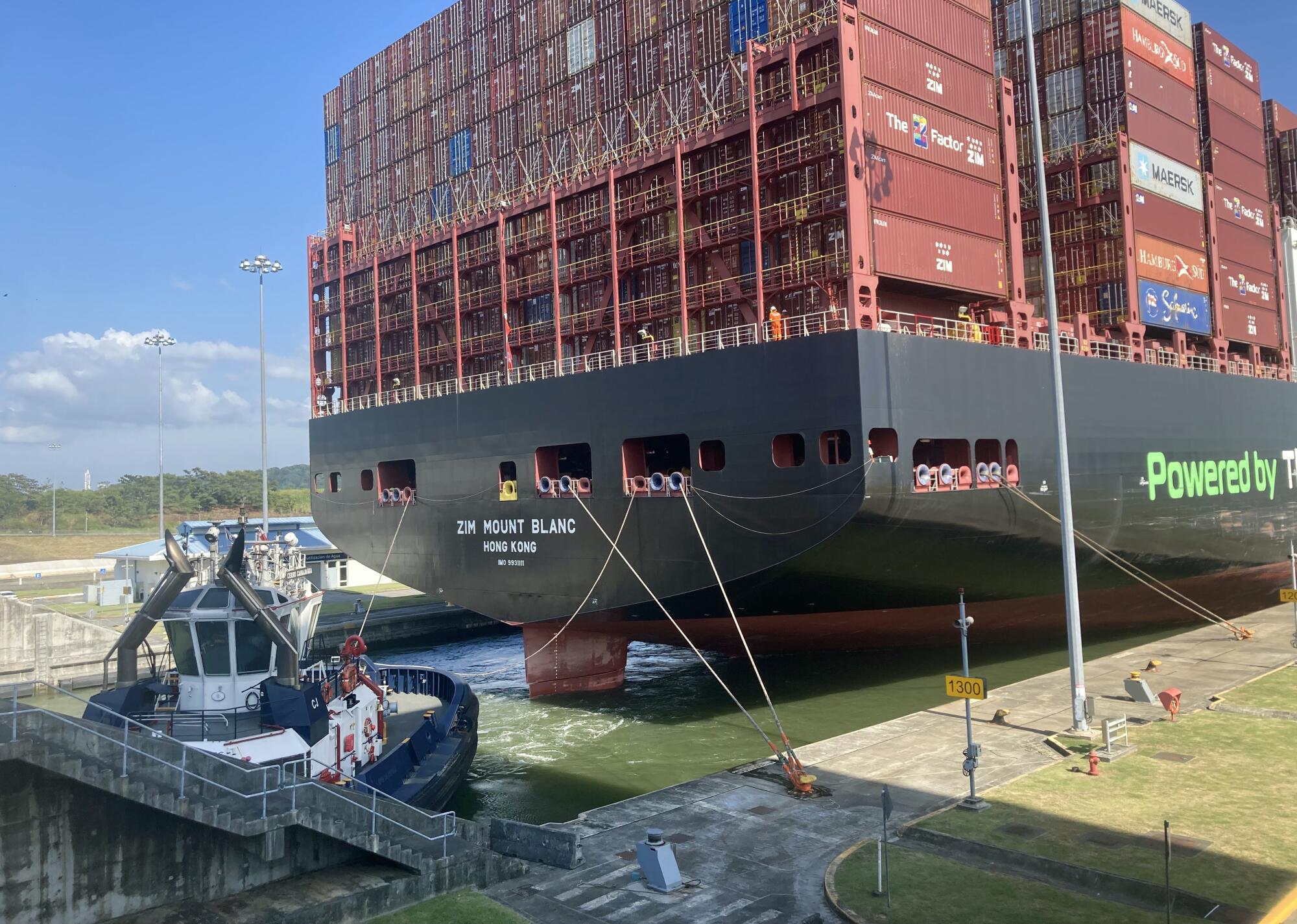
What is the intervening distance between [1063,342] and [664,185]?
12.4 m

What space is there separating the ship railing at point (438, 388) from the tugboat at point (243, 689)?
13968 millimetres

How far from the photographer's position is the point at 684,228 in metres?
22.7

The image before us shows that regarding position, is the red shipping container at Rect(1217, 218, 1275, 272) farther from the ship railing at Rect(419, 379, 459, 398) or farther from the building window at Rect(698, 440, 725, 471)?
the ship railing at Rect(419, 379, 459, 398)

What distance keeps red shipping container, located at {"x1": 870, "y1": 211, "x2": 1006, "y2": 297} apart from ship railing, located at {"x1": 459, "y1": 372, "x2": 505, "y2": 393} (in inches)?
497

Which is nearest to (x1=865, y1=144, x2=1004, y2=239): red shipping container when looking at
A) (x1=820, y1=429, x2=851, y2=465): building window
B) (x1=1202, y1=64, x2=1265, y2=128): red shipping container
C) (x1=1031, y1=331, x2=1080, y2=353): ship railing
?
(x1=1031, y1=331, x2=1080, y2=353): ship railing

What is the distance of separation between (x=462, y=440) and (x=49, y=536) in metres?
80.6

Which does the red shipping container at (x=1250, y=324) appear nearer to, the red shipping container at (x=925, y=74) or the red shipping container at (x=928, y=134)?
the red shipping container at (x=928, y=134)

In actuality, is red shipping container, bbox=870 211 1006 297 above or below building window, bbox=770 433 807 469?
above

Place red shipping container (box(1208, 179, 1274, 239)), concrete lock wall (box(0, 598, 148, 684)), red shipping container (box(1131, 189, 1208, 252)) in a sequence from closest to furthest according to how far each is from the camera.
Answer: red shipping container (box(1131, 189, 1208, 252))
concrete lock wall (box(0, 598, 148, 684))
red shipping container (box(1208, 179, 1274, 239))

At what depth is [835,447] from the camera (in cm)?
1928

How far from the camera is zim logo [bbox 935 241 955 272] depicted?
2156 cm

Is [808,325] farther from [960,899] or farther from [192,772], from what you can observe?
[192,772]

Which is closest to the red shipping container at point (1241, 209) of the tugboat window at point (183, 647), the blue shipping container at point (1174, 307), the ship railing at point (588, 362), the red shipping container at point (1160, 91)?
the red shipping container at point (1160, 91)

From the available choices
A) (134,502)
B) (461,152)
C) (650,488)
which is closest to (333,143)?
(461,152)
